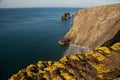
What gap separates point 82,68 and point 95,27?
41973 mm

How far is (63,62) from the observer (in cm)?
1429

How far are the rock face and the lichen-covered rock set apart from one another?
2970 cm

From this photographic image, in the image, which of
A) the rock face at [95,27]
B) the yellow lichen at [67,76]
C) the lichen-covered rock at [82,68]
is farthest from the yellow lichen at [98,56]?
the rock face at [95,27]

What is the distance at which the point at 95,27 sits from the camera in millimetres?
53219

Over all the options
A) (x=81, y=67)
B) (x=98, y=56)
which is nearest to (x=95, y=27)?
(x=98, y=56)

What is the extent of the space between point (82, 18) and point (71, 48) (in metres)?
12.2

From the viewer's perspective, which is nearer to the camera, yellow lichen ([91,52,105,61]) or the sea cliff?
the sea cliff

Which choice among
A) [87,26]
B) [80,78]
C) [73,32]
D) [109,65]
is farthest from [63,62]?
[73,32]

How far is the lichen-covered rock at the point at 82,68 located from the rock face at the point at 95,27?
97.4 ft

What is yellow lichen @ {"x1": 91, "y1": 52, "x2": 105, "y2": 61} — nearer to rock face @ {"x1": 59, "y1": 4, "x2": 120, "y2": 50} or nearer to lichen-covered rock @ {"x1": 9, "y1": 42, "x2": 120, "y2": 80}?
lichen-covered rock @ {"x1": 9, "y1": 42, "x2": 120, "y2": 80}

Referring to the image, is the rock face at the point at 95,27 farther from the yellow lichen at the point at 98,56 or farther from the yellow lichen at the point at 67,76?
the yellow lichen at the point at 67,76

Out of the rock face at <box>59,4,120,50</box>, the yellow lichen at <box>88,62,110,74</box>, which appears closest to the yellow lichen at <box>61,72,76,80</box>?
the yellow lichen at <box>88,62,110,74</box>

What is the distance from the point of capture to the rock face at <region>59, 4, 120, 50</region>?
153 feet

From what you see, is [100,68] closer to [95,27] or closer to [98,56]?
[98,56]
